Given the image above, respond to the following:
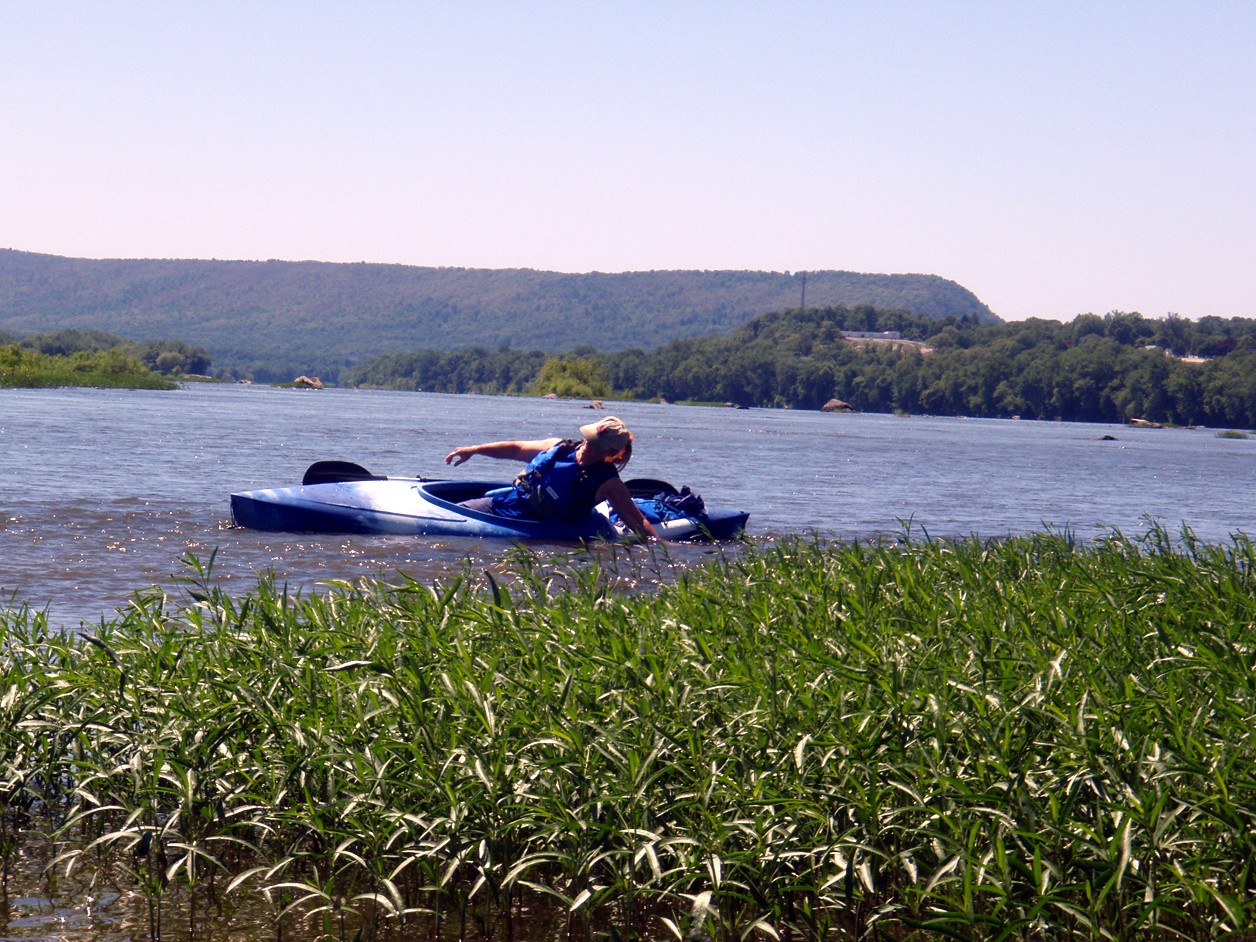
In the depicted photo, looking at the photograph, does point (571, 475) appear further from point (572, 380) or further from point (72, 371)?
point (572, 380)

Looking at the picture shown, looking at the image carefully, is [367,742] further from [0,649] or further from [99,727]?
[0,649]

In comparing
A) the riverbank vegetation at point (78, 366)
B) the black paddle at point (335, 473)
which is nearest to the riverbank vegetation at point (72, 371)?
the riverbank vegetation at point (78, 366)

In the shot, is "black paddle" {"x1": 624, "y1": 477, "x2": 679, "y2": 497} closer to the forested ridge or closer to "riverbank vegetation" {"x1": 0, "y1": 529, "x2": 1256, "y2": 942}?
"riverbank vegetation" {"x1": 0, "y1": 529, "x2": 1256, "y2": 942}

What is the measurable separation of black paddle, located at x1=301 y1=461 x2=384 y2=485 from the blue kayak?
631 mm

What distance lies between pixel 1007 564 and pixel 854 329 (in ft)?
599

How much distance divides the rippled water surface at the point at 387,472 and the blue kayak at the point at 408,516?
10.2 inches

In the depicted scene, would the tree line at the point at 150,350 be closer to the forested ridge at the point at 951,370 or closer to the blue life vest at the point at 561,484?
the forested ridge at the point at 951,370

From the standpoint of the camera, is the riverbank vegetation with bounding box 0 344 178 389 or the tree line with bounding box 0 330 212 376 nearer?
the riverbank vegetation with bounding box 0 344 178 389

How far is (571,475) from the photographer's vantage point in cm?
1250

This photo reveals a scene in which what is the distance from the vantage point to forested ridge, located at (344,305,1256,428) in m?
112

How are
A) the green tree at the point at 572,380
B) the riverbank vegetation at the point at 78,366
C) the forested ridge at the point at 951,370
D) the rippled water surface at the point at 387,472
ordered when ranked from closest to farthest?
the rippled water surface at the point at 387,472, the riverbank vegetation at the point at 78,366, the forested ridge at the point at 951,370, the green tree at the point at 572,380

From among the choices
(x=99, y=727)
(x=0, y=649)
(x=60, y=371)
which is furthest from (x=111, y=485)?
(x=60, y=371)

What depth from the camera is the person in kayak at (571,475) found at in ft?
38.9

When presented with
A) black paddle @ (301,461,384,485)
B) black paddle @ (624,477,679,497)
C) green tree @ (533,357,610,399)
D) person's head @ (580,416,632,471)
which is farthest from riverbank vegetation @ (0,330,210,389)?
person's head @ (580,416,632,471)
